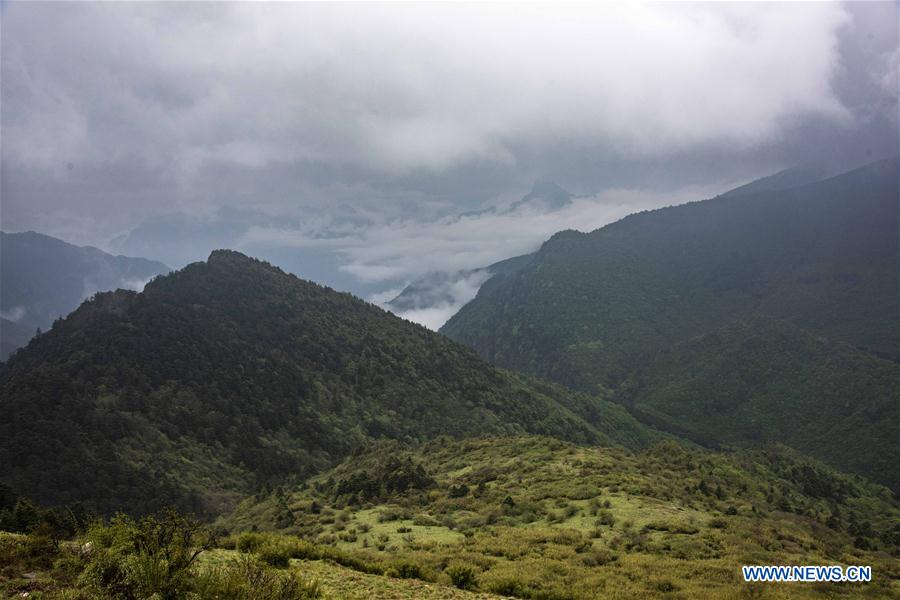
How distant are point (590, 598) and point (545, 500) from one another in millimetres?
23569

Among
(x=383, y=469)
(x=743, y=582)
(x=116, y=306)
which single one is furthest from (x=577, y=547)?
(x=116, y=306)

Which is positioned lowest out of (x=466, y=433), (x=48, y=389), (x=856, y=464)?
(x=856, y=464)

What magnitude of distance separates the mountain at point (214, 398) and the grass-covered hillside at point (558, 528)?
126ft

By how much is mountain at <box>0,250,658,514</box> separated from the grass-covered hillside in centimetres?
3830

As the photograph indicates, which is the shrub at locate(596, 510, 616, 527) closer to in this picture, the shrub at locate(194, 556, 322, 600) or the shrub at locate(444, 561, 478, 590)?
the shrub at locate(444, 561, 478, 590)

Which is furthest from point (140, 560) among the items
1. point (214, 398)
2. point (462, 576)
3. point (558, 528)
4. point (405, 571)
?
point (214, 398)

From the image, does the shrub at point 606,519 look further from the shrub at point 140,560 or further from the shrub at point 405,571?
the shrub at point 140,560

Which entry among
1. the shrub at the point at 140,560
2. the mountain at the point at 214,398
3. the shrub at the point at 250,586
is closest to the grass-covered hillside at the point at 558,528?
the shrub at the point at 140,560

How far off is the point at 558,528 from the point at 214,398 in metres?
117

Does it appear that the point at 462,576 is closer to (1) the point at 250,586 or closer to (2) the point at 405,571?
(2) the point at 405,571

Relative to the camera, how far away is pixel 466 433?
147375 millimetres

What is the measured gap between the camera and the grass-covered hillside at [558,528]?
70.6ft

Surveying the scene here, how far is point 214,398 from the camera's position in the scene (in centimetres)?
13012

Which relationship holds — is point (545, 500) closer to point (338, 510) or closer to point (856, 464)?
point (338, 510)
